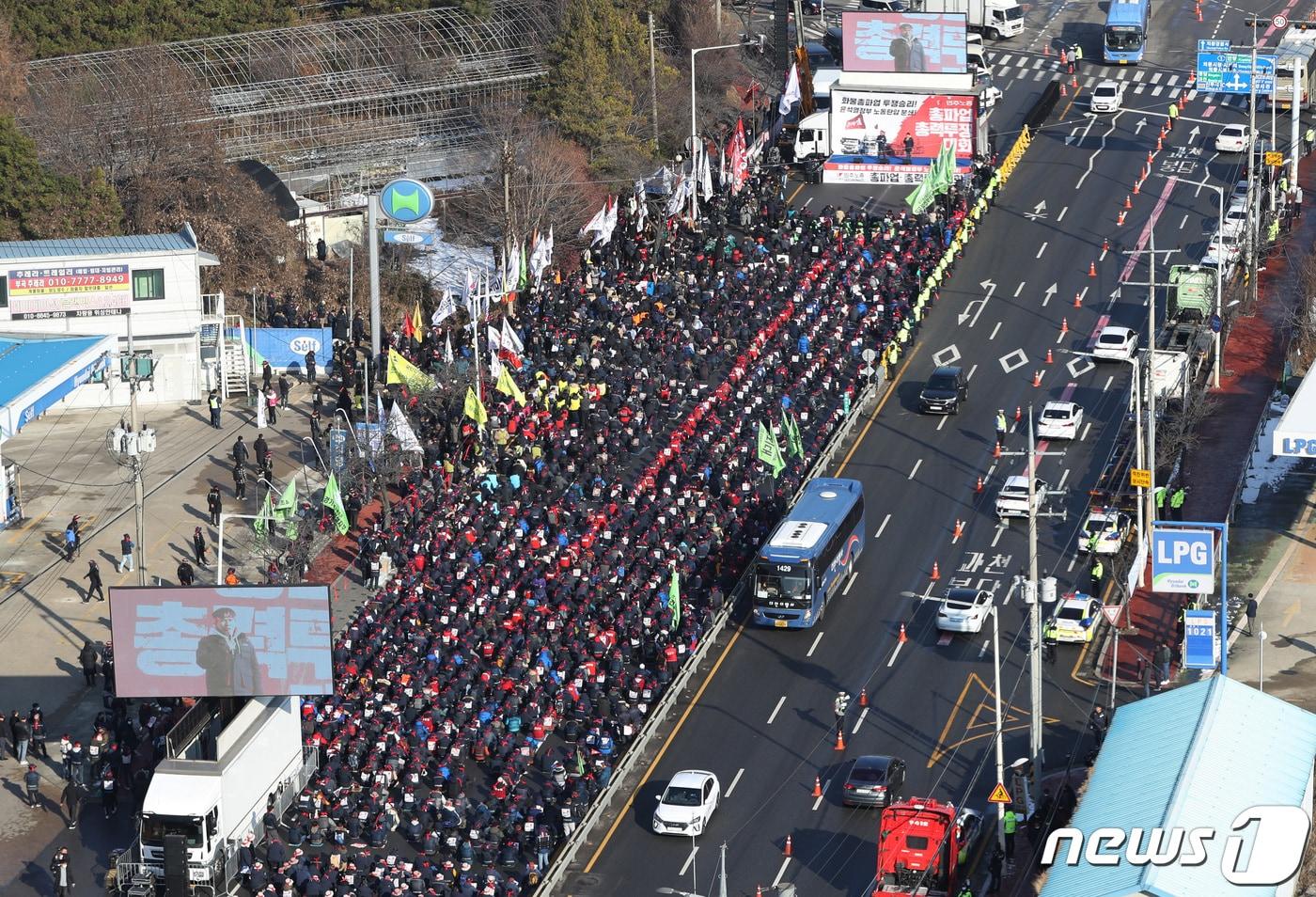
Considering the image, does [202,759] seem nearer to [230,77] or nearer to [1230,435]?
[1230,435]

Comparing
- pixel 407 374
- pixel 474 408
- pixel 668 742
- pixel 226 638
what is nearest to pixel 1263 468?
pixel 668 742

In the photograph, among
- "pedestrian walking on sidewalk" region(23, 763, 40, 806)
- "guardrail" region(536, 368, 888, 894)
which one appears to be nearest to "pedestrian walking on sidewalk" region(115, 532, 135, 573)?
"pedestrian walking on sidewalk" region(23, 763, 40, 806)

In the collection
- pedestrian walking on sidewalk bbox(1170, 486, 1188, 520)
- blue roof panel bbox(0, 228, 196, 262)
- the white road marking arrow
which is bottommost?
pedestrian walking on sidewalk bbox(1170, 486, 1188, 520)

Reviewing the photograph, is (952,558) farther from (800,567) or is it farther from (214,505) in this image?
(214,505)

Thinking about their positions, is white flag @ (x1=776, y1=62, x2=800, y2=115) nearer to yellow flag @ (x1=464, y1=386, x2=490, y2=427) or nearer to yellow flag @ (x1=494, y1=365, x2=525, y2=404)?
yellow flag @ (x1=494, y1=365, x2=525, y2=404)

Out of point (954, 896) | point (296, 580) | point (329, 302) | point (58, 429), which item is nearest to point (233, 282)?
point (329, 302)
